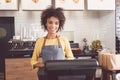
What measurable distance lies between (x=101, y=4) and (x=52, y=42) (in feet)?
8.35

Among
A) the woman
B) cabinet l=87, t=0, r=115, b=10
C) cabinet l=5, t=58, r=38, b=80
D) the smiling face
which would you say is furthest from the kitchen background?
the smiling face

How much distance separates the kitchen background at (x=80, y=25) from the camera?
4457 mm

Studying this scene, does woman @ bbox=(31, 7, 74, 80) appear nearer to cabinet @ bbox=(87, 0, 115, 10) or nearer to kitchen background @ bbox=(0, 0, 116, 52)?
cabinet @ bbox=(87, 0, 115, 10)

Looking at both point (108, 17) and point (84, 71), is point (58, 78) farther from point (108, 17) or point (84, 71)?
point (108, 17)

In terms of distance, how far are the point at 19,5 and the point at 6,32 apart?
0.58m

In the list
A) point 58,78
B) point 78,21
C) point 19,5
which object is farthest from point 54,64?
point 78,21

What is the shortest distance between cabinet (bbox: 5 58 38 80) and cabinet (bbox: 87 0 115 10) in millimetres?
1453

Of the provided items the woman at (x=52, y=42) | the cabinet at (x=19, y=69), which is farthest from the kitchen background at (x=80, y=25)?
the woman at (x=52, y=42)

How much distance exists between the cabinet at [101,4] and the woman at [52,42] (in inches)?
92.9

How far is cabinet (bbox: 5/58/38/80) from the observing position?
3953 millimetres

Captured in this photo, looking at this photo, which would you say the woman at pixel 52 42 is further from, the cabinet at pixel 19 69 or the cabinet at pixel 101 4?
the cabinet at pixel 101 4

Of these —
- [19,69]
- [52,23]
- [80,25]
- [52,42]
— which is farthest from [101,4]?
[52,23]

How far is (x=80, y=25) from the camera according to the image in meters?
4.65

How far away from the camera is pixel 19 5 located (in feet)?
13.9
